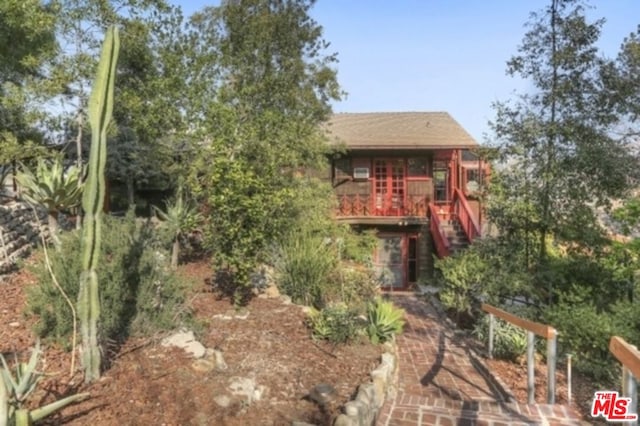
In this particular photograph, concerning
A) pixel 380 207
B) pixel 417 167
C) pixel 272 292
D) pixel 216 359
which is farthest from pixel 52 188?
pixel 417 167

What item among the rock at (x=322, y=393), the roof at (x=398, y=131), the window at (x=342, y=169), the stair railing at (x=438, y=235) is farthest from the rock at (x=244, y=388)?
the window at (x=342, y=169)

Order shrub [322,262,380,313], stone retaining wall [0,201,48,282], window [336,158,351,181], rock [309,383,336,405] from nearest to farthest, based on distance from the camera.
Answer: rock [309,383,336,405]
stone retaining wall [0,201,48,282]
shrub [322,262,380,313]
window [336,158,351,181]

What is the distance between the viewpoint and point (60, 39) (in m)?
7.06

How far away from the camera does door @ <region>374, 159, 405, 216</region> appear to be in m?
15.4

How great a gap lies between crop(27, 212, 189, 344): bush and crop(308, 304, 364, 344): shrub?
5.41 feet

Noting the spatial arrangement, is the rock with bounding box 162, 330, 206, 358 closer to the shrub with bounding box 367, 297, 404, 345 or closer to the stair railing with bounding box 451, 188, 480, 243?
the shrub with bounding box 367, 297, 404, 345

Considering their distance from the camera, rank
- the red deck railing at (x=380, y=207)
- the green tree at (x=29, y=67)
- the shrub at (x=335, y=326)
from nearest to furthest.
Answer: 1. the shrub at (x=335, y=326)
2. the green tree at (x=29, y=67)
3. the red deck railing at (x=380, y=207)

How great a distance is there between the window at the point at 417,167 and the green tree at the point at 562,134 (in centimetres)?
759

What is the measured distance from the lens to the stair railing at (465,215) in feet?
40.3

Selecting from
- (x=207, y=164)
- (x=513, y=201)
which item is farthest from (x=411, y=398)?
(x=207, y=164)

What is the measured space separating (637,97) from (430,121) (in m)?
9.36

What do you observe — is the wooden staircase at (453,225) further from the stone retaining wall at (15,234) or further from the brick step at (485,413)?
the stone retaining wall at (15,234)

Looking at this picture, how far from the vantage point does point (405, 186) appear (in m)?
15.4

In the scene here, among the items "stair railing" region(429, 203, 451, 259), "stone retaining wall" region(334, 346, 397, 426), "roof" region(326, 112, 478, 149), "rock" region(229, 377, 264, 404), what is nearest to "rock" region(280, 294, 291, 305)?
"stone retaining wall" region(334, 346, 397, 426)
